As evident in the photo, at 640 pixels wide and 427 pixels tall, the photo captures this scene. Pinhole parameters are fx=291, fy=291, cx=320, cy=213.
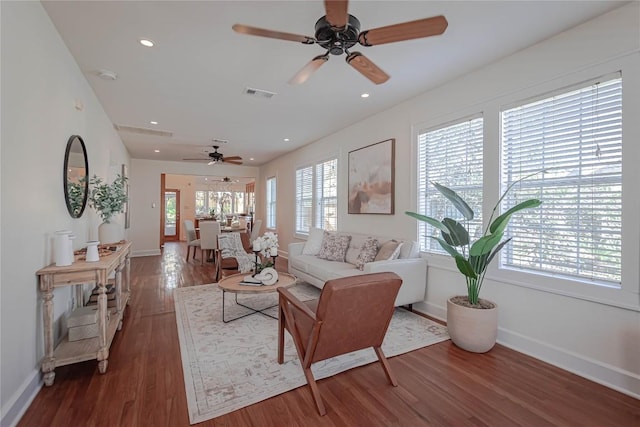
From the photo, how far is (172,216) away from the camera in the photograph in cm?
1265

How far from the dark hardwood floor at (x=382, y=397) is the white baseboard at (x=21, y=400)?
4cm

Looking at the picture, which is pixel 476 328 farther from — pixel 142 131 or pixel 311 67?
pixel 142 131

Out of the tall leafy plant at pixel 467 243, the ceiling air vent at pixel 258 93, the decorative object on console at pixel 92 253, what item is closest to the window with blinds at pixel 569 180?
the tall leafy plant at pixel 467 243

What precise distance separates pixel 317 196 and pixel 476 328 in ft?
14.0

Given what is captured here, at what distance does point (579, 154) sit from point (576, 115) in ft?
1.10

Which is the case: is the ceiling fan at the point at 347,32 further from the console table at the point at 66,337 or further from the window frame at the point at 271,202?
the window frame at the point at 271,202

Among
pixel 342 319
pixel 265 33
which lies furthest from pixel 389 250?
pixel 265 33

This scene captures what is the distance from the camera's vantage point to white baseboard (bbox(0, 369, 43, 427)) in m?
1.70

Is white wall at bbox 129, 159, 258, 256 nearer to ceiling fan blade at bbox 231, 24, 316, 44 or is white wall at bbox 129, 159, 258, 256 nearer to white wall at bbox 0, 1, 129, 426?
white wall at bbox 0, 1, 129, 426

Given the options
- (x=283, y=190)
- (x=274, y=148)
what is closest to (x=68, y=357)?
(x=274, y=148)

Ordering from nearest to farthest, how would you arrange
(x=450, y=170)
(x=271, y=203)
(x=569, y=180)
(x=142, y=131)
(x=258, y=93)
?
(x=569, y=180), (x=450, y=170), (x=258, y=93), (x=142, y=131), (x=271, y=203)

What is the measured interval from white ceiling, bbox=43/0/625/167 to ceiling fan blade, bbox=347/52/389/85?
32 centimetres

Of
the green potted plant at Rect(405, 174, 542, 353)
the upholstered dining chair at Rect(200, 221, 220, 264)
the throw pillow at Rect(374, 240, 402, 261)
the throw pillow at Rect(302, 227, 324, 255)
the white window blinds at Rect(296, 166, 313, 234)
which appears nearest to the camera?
the green potted plant at Rect(405, 174, 542, 353)

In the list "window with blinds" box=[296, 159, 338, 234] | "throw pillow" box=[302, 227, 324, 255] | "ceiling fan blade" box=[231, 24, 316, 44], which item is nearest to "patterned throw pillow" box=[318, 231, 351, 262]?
"throw pillow" box=[302, 227, 324, 255]
